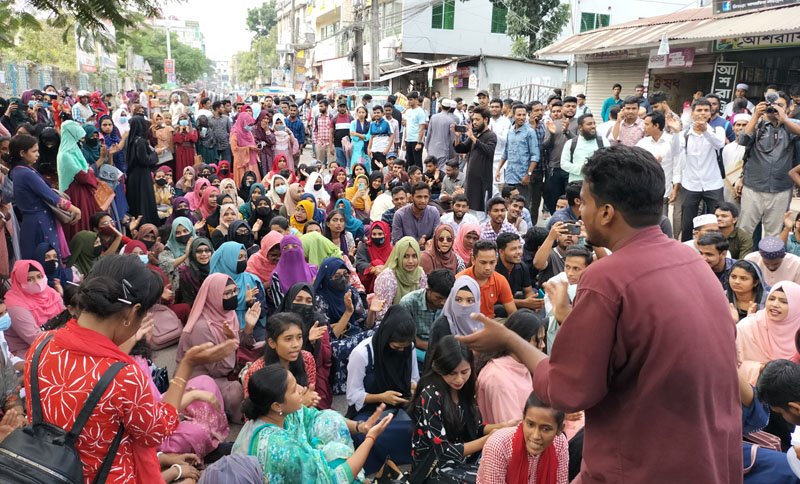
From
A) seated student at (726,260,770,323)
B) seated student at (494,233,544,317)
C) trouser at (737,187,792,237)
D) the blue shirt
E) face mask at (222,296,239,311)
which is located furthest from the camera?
the blue shirt

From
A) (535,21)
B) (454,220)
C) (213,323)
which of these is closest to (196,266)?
(213,323)

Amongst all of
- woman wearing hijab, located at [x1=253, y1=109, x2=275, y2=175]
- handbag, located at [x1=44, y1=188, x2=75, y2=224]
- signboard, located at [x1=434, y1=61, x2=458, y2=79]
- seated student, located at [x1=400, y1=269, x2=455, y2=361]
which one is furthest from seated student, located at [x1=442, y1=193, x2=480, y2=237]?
signboard, located at [x1=434, y1=61, x2=458, y2=79]

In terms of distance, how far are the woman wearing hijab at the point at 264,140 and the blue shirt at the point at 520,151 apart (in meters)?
4.41

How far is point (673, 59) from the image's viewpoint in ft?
39.8

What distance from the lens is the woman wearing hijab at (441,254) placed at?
522 centimetres

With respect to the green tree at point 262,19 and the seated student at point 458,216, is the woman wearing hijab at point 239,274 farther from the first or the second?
the green tree at point 262,19

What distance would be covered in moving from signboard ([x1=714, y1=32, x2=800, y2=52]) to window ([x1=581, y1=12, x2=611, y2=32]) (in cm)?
1160

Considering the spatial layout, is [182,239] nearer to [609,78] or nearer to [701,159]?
[701,159]

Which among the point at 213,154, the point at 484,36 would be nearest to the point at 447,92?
the point at 484,36

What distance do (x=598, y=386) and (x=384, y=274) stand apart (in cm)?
353

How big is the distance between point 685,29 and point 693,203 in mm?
6103

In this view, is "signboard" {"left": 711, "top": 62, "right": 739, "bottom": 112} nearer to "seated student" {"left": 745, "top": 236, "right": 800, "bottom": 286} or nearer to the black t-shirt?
"seated student" {"left": 745, "top": 236, "right": 800, "bottom": 286}

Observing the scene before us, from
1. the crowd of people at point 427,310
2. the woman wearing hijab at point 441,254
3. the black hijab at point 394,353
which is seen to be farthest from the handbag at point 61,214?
the black hijab at point 394,353

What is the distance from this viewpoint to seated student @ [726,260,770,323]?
401 centimetres
